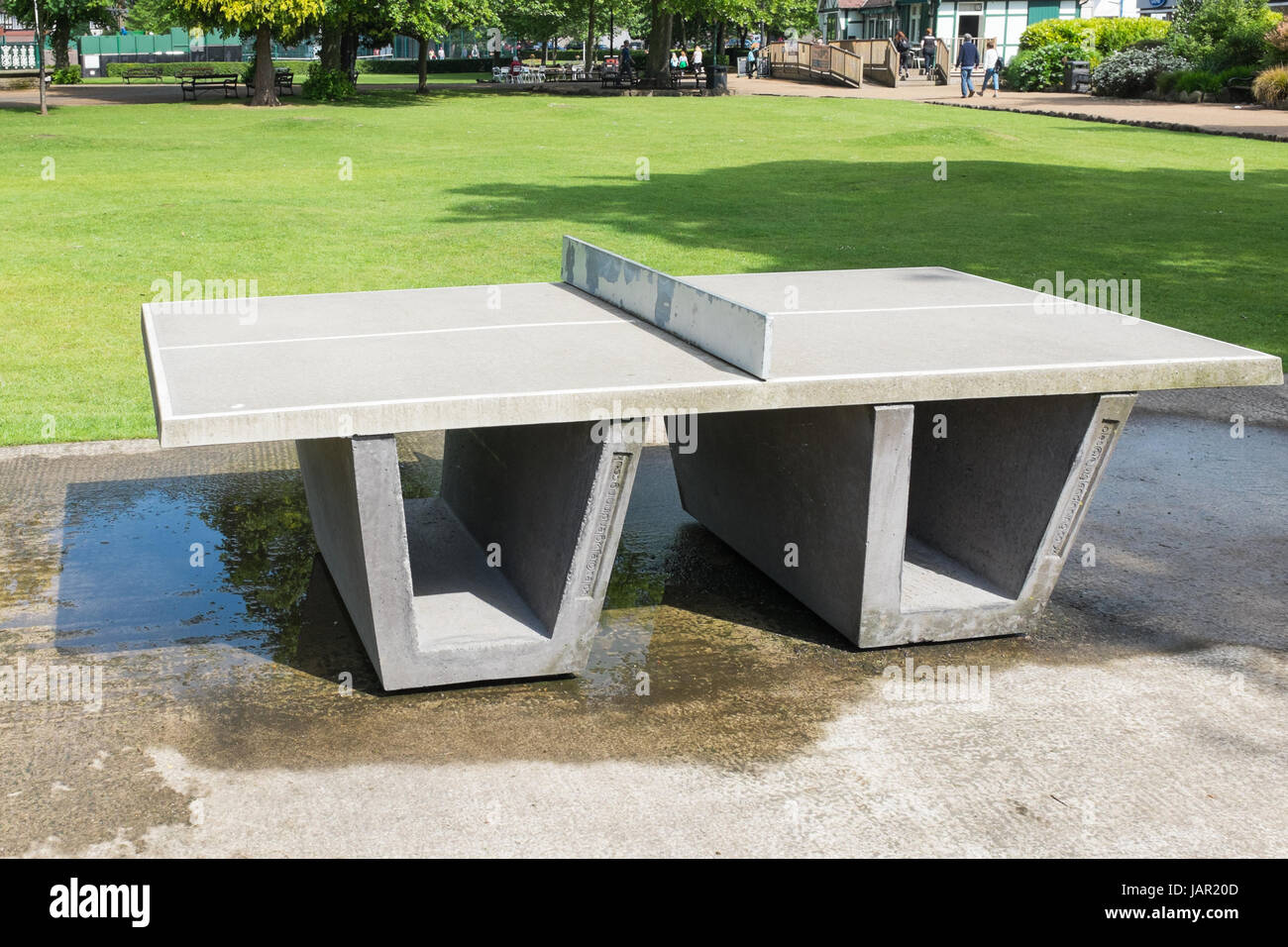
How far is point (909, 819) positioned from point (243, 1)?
35895 millimetres

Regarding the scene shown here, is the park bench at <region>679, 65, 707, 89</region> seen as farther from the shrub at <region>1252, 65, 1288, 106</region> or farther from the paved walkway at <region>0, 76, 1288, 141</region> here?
the shrub at <region>1252, 65, 1288, 106</region>

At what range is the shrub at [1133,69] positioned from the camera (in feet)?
138

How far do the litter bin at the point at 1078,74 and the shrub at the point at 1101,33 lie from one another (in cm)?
186

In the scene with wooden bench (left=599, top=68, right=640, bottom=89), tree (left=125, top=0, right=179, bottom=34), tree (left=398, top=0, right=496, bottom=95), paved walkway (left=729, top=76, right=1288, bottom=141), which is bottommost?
paved walkway (left=729, top=76, right=1288, bottom=141)

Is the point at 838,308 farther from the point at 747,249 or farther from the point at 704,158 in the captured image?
the point at 704,158

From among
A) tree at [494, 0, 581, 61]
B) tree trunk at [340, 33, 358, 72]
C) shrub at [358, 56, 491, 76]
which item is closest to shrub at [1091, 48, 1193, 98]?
tree at [494, 0, 581, 61]

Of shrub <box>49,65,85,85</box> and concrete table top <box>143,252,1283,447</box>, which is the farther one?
shrub <box>49,65,85,85</box>

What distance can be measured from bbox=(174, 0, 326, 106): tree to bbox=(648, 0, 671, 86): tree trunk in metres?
14.5

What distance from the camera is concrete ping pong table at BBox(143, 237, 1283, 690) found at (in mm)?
4547

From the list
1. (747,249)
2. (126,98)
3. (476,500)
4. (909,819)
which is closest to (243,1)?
(126,98)

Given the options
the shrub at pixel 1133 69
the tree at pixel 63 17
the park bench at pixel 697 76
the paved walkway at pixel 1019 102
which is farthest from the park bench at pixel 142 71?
the shrub at pixel 1133 69

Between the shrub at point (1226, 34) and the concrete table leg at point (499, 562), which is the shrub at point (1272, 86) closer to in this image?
the shrub at point (1226, 34)

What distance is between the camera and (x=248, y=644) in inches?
206

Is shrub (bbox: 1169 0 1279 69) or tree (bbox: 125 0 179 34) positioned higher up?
tree (bbox: 125 0 179 34)
